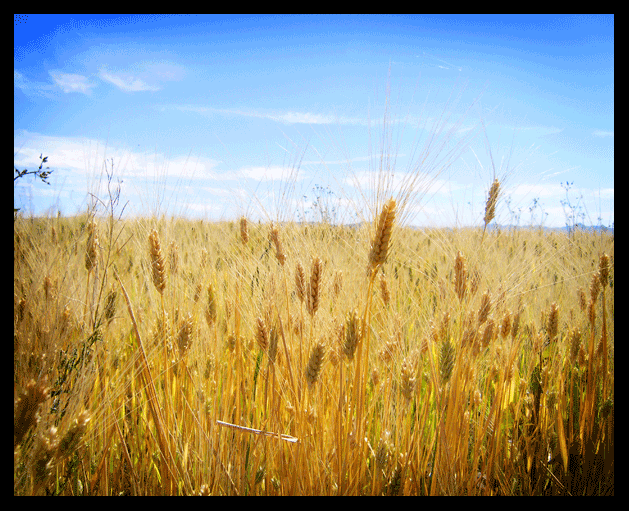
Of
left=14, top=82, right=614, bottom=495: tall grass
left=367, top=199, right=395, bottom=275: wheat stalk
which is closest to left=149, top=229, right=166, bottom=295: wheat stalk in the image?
left=14, top=82, right=614, bottom=495: tall grass

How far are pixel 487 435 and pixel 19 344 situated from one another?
189 centimetres

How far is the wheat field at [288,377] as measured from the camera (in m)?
1.04

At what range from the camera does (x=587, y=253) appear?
72.1 inches

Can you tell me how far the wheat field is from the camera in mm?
1045

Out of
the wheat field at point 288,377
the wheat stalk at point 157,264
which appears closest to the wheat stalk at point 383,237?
the wheat field at point 288,377

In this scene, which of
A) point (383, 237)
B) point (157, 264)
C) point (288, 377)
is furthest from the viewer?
point (288, 377)

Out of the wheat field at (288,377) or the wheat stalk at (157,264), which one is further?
the wheat stalk at (157,264)

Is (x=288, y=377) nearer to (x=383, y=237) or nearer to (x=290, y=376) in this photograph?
(x=290, y=376)

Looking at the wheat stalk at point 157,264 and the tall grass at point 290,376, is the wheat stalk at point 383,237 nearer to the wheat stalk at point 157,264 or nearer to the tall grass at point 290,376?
the tall grass at point 290,376

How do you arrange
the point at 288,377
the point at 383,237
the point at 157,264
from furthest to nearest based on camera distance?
the point at 288,377
the point at 157,264
the point at 383,237

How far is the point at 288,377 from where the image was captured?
1.31 metres

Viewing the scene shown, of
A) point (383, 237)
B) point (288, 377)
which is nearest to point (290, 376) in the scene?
point (288, 377)
